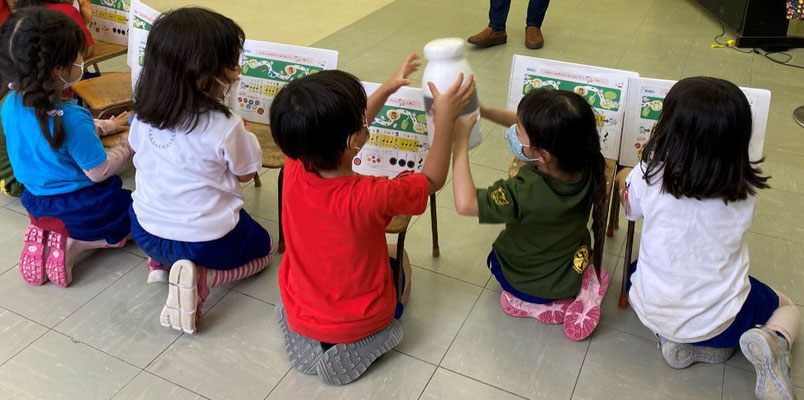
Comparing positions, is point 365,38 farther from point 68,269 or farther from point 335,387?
point 335,387

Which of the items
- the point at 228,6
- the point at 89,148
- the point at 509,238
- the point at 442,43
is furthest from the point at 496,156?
the point at 228,6

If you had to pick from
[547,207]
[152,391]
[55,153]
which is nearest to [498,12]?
[547,207]

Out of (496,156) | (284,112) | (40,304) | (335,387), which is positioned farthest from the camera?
(496,156)

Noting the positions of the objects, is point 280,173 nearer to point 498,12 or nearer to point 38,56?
→ point 38,56

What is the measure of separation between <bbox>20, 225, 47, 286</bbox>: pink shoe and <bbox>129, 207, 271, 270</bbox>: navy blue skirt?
38cm

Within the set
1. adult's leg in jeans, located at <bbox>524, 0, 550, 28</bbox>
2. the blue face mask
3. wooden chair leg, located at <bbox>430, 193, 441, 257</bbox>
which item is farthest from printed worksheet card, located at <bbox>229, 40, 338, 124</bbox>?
adult's leg in jeans, located at <bbox>524, 0, 550, 28</bbox>

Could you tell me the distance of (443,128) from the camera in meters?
1.67

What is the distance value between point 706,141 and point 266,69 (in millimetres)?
1538

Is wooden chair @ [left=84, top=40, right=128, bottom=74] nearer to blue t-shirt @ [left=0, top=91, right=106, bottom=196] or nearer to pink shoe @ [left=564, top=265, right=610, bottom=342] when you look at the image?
blue t-shirt @ [left=0, top=91, right=106, bottom=196]

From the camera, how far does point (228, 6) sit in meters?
5.54

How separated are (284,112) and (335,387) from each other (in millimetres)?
853

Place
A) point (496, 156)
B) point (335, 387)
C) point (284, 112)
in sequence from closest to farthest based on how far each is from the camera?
1. point (284, 112)
2. point (335, 387)
3. point (496, 156)

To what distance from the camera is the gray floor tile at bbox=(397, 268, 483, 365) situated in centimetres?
204

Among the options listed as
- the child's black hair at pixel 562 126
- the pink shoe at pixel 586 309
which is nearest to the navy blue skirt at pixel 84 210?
the child's black hair at pixel 562 126
